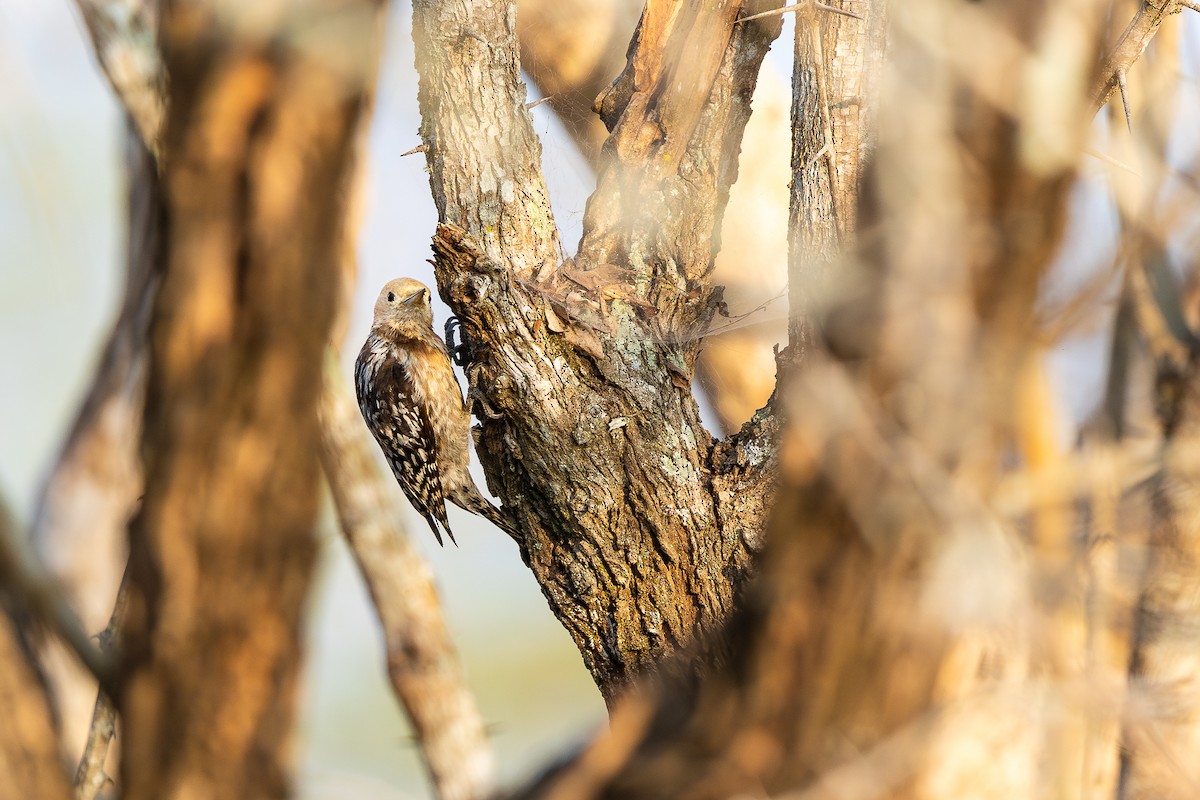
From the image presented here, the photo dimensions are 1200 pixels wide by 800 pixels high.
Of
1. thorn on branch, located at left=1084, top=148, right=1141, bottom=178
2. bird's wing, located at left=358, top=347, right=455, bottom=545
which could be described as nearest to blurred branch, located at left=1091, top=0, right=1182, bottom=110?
thorn on branch, located at left=1084, top=148, right=1141, bottom=178

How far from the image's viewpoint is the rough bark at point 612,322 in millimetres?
2822

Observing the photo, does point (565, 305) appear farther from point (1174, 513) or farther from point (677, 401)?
point (1174, 513)

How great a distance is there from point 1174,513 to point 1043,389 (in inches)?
14.8

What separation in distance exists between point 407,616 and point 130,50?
4.06 feet

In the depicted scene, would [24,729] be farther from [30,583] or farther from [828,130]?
[828,130]

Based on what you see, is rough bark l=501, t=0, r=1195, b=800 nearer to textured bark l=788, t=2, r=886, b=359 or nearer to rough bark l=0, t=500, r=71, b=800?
rough bark l=0, t=500, r=71, b=800

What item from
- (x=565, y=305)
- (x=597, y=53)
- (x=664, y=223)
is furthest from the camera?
(x=597, y=53)

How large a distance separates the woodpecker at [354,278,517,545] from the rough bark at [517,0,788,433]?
1074 millimetres

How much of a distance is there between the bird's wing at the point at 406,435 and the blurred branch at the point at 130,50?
7.18ft

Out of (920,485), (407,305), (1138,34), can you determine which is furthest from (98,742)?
(407,305)

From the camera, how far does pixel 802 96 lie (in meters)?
2.92

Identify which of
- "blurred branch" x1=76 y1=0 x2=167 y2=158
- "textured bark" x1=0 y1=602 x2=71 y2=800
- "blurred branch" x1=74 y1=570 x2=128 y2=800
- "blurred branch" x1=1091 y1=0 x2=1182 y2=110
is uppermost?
"blurred branch" x1=76 y1=0 x2=167 y2=158

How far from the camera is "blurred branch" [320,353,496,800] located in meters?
1.50

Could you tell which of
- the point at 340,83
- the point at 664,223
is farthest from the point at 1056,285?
the point at 664,223
